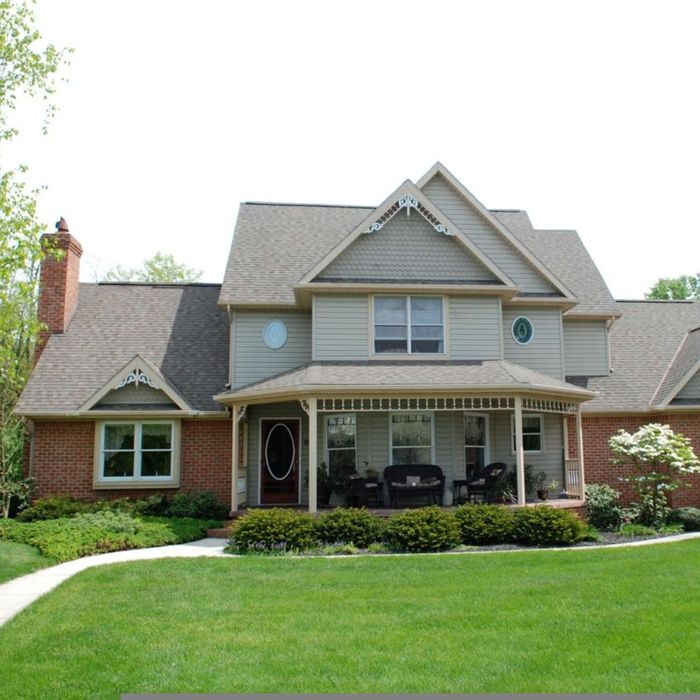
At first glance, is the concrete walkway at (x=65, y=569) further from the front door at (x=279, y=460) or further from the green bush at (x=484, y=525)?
the green bush at (x=484, y=525)

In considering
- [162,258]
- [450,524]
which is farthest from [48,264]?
[162,258]

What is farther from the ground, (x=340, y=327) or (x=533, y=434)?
(x=340, y=327)

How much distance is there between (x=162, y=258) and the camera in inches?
2103


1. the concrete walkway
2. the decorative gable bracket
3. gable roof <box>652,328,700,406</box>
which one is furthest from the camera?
gable roof <box>652,328,700,406</box>

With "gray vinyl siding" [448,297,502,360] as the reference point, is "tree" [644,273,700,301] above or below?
above

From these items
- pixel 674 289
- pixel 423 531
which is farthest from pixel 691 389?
pixel 674 289

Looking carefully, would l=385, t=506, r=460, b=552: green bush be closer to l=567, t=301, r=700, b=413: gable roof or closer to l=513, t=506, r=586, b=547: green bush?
l=513, t=506, r=586, b=547: green bush

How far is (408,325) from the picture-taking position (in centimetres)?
1961

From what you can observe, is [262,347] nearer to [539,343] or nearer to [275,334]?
[275,334]

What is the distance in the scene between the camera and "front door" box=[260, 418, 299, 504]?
2006 cm

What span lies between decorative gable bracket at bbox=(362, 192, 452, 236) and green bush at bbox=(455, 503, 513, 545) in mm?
7757

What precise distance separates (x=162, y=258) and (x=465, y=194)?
36.7 metres

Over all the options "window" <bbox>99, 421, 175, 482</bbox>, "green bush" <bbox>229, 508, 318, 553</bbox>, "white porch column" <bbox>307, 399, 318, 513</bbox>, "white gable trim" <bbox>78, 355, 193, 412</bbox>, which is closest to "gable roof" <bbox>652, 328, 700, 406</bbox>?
"white porch column" <bbox>307, 399, 318, 513</bbox>

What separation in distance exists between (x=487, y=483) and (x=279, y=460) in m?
5.76
